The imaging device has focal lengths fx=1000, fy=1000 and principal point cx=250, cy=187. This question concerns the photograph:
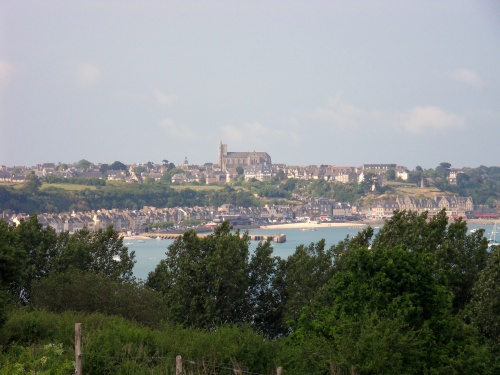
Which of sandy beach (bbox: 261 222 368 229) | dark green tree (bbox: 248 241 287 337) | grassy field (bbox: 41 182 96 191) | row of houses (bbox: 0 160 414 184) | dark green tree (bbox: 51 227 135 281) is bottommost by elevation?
sandy beach (bbox: 261 222 368 229)

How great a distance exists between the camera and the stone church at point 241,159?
137875 mm

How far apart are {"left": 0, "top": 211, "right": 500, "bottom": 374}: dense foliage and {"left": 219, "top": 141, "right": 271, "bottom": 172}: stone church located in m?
119

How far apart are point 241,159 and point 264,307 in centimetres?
12293

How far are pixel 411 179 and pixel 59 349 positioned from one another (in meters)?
110

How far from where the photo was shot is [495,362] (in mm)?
11109

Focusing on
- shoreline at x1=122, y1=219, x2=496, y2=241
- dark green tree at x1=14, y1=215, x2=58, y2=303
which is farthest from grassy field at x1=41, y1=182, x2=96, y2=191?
dark green tree at x1=14, y1=215, x2=58, y2=303

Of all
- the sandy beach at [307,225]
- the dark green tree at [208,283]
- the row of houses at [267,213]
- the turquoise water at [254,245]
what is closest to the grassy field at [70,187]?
the row of houses at [267,213]

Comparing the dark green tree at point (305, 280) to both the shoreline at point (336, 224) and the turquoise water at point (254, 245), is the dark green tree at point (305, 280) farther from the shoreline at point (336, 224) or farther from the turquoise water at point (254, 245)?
the shoreline at point (336, 224)

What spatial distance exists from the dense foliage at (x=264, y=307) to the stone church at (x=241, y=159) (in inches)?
4686

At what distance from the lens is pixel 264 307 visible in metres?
16.2

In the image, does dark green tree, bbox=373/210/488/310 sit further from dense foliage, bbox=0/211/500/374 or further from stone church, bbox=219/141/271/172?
stone church, bbox=219/141/271/172

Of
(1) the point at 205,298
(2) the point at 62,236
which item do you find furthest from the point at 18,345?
(2) the point at 62,236

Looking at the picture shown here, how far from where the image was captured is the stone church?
452 feet

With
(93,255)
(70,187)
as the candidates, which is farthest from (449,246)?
(70,187)
